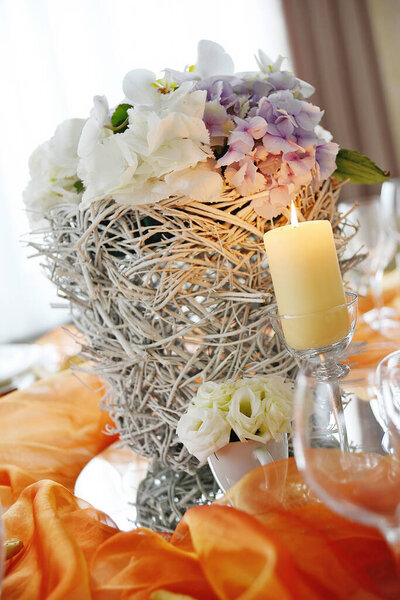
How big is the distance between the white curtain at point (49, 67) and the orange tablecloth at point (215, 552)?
1.77 m

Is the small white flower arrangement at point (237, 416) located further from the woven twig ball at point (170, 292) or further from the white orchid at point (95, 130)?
the white orchid at point (95, 130)

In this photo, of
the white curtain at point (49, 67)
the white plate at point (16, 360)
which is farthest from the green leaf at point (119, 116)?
the white curtain at point (49, 67)

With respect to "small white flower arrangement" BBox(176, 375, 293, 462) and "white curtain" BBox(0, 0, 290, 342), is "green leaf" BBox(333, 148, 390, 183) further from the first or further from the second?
"white curtain" BBox(0, 0, 290, 342)

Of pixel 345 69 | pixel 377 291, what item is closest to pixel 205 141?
pixel 377 291

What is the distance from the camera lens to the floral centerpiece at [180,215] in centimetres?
50

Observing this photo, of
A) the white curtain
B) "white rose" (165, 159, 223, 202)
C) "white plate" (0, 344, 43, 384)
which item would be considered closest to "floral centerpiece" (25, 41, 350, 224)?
"white rose" (165, 159, 223, 202)

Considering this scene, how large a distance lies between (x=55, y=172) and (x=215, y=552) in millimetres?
395

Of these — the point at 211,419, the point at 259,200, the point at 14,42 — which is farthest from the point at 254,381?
the point at 14,42

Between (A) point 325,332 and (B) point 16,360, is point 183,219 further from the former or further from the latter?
(B) point 16,360

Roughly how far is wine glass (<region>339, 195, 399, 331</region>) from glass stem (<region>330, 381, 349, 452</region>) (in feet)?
1.81

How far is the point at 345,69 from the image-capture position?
3137mm

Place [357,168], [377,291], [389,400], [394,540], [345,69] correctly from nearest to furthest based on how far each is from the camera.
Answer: [394,540] → [389,400] → [357,168] → [377,291] → [345,69]

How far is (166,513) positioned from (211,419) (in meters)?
0.14

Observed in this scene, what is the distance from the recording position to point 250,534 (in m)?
0.36
